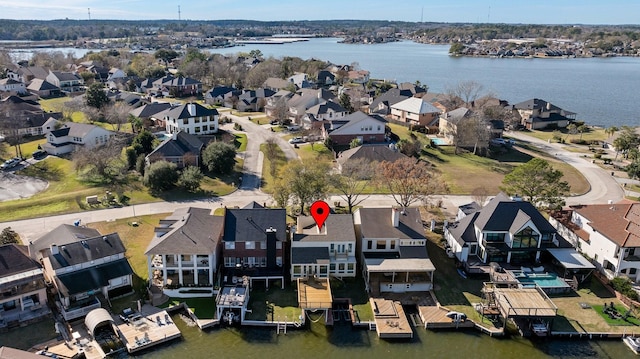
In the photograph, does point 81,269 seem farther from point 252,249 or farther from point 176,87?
point 176,87

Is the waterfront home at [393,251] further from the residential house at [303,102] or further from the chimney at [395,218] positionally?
the residential house at [303,102]

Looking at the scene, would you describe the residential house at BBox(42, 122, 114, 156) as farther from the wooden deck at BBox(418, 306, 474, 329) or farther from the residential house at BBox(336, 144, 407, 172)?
the wooden deck at BBox(418, 306, 474, 329)

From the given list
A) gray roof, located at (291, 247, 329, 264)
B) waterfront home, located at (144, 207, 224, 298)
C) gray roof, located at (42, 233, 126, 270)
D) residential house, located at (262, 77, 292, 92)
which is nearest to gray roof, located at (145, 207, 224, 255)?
waterfront home, located at (144, 207, 224, 298)

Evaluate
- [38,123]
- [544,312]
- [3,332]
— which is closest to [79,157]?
[38,123]

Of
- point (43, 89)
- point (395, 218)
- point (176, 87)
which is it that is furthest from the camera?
point (176, 87)

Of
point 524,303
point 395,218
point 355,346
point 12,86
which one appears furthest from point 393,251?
point 12,86

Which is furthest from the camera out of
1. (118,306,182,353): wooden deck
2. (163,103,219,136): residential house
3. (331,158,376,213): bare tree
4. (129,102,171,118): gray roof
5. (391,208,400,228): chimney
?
(129,102,171,118): gray roof
